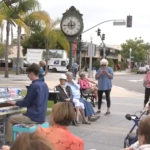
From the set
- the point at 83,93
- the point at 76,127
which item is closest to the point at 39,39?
the point at 83,93

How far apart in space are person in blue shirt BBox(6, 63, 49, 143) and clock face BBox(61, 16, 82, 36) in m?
4.72

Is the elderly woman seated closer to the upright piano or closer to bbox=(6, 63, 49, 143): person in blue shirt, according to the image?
bbox=(6, 63, 49, 143): person in blue shirt

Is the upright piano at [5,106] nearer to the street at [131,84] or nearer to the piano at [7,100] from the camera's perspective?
the piano at [7,100]

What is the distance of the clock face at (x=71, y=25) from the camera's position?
10109 mm

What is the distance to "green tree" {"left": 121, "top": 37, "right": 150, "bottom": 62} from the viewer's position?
78.9 m

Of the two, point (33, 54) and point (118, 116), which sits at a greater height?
point (33, 54)

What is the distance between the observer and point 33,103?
5.57 m

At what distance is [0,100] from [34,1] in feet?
69.4

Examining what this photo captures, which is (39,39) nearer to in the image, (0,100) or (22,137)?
(0,100)

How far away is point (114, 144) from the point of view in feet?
22.3

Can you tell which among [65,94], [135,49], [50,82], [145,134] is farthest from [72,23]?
[135,49]

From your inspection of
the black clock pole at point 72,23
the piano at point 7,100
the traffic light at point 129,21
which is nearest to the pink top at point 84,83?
the black clock pole at point 72,23

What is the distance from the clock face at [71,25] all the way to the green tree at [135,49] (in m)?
69.5

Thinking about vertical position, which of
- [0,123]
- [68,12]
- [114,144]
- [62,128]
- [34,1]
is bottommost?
[114,144]
